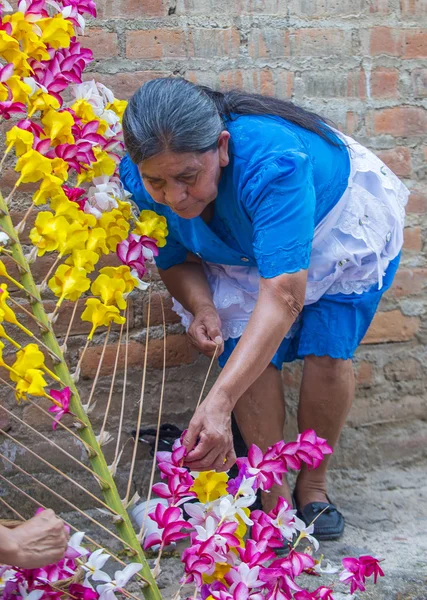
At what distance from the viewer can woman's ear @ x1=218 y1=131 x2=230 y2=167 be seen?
6.35ft

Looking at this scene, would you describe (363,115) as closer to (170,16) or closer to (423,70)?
(423,70)

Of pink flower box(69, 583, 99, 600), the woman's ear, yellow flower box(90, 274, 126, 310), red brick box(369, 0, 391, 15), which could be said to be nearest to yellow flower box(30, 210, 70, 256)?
yellow flower box(90, 274, 126, 310)

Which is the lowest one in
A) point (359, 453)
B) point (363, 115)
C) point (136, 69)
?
point (359, 453)

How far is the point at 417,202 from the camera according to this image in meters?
2.85

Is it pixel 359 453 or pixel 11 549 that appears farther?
pixel 359 453

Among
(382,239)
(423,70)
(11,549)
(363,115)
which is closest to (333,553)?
(382,239)

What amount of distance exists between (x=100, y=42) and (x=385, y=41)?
898 mm

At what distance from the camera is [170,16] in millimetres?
2551

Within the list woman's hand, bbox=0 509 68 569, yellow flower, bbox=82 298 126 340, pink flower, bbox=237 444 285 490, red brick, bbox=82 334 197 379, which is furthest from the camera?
red brick, bbox=82 334 197 379

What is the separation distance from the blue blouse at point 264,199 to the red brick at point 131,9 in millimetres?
532

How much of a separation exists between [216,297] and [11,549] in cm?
105

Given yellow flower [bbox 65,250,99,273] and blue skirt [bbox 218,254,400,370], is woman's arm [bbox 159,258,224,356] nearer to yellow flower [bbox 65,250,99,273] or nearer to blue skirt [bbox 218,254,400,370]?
blue skirt [bbox 218,254,400,370]

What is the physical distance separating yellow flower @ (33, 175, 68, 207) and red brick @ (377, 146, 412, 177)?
1.29 meters

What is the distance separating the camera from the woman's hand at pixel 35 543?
149 centimetres
